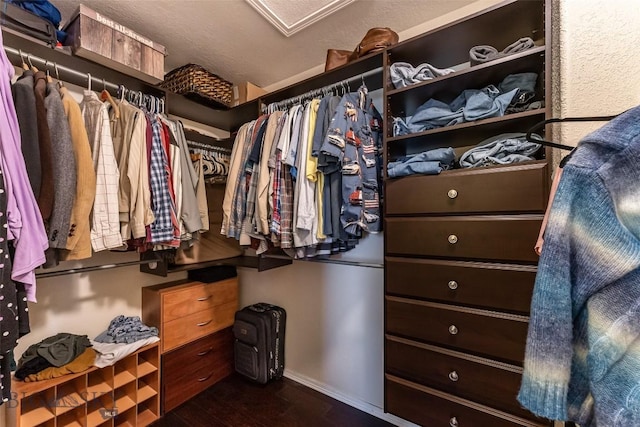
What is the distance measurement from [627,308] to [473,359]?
0.69 metres

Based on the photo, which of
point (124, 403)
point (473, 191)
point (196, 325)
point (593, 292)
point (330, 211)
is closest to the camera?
point (593, 292)

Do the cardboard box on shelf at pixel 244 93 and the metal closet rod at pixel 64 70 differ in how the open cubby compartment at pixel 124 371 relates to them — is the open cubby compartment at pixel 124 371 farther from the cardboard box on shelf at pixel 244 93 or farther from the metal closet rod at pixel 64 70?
the cardboard box on shelf at pixel 244 93

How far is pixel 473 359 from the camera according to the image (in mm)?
1046

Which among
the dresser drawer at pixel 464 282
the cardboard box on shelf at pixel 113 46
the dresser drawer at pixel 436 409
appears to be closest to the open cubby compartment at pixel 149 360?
the dresser drawer at pixel 436 409

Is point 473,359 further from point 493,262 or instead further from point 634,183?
point 634,183

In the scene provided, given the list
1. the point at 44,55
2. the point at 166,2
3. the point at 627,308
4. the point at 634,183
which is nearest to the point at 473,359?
the point at 627,308

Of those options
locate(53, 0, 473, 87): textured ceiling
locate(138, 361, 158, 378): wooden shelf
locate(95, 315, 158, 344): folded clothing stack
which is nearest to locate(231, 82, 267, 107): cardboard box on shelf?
locate(53, 0, 473, 87): textured ceiling

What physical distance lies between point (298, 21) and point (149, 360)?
2.25 m

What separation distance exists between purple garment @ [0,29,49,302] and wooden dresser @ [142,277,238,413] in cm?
90

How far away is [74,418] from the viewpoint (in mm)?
1459

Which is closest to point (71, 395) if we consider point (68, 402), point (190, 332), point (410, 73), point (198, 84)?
point (68, 402)

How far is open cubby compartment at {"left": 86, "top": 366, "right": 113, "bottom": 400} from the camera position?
1.48 metres

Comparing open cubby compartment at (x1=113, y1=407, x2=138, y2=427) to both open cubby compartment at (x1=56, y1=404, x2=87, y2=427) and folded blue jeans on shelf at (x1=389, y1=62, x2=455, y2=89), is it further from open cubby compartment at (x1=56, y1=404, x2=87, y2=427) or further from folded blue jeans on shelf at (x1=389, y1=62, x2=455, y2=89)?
folded blue jeans on shelf at (x1=389, y1=62, x2=455, y2=89)

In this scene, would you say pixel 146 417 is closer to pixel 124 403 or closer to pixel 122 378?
pixel 124 403
